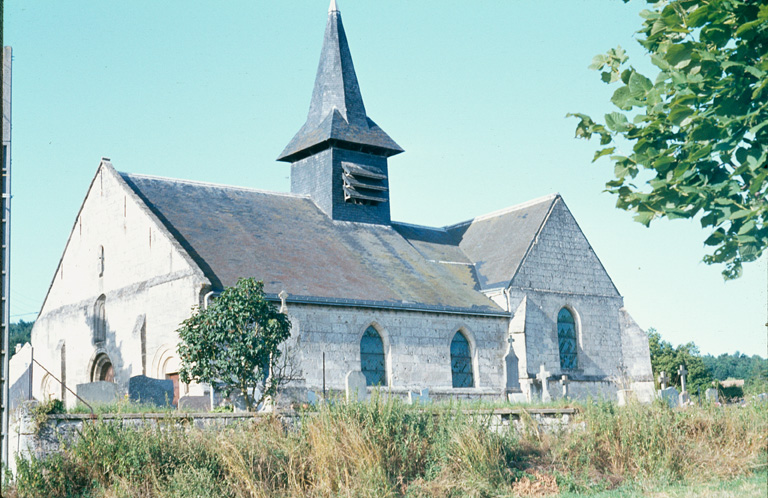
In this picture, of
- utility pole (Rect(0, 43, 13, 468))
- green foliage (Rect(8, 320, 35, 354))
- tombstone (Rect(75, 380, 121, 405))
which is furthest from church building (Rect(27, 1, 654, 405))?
green foliage (Rect(8, 320, 35, 354))

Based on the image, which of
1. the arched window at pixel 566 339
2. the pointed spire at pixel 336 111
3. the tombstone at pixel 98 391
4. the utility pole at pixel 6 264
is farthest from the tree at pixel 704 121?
the pointed spire at pixel 336 111

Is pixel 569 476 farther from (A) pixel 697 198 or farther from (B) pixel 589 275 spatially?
(B) pixel 589 275

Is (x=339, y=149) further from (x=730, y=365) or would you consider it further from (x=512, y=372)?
(x=730, y=365)

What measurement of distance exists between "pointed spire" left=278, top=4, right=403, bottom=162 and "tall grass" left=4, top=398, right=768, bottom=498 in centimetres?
1800

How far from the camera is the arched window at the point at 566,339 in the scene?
90.2 ft

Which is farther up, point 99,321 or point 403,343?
point 99,321

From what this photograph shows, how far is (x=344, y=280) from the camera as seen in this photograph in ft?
79.8

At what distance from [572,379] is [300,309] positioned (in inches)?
380

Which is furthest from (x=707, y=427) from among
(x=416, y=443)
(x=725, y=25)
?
(x=725, y=25)

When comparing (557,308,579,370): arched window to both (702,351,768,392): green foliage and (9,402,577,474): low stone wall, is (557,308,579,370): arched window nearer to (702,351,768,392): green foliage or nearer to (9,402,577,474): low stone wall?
(9,402,577,474): low stone wall

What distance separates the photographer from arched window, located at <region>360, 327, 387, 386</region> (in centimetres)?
2378

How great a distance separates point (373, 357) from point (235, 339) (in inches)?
294

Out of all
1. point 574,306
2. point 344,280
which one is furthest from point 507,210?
point 344,280

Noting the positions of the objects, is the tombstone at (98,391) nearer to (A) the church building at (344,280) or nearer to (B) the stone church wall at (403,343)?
(A) the church building at (344,280)
